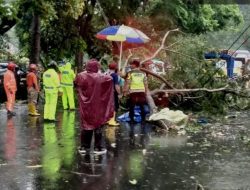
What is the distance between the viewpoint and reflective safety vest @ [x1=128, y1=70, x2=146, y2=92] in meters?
14.4

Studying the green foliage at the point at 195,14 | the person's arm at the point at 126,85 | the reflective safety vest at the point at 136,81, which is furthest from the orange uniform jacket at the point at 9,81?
the green foliage at the point at 195,14

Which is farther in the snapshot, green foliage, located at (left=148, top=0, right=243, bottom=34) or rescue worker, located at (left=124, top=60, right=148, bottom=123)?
green foliage, located at (left=148, top=0, right=243, bottom=34)

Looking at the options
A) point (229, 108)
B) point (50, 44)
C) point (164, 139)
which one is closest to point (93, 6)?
point (50, 44)

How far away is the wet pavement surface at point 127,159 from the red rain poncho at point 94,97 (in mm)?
644

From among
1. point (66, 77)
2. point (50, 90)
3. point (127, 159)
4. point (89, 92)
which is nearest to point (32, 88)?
point (50, 90)

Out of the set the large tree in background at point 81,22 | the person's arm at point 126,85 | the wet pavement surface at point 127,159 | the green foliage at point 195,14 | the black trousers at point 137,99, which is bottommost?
the wet pavement surface at point 127,159

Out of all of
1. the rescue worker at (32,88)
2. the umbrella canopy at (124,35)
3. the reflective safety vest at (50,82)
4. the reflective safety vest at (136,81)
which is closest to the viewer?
the reflective safety vest at (136,81)

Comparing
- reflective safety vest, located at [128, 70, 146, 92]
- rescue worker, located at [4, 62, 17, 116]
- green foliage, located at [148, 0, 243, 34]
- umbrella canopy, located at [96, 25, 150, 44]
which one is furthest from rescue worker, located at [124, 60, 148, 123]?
green foliage, located at [148, 0, 243, 34]

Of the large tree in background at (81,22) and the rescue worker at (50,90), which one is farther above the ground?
the large tree in background at (81,22)

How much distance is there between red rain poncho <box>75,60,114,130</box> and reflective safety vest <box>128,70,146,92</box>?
4401mm

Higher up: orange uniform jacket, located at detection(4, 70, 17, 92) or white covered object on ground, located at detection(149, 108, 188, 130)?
orange uniform jacket, located at detection(4, 70, 17, 92)

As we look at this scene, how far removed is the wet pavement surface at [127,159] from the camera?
26.1ft

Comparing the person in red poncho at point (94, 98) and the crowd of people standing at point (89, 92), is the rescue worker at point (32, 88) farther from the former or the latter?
the person in red poncho at point (94, 98)

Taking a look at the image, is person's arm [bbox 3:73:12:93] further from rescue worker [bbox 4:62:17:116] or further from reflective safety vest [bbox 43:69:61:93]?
reflective safety vest [bbox 43:69:61:93]
